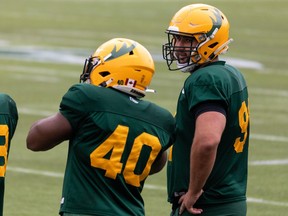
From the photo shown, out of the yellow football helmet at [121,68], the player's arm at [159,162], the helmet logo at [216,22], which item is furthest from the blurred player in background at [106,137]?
the helmet logo at [216,22]

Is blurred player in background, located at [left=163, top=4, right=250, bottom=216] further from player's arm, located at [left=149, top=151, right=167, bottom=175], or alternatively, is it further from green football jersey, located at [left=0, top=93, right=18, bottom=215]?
green football jersey, located at [left=0, top=93, right=18, bottom=215]

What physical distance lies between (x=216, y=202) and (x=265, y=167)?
621 cm

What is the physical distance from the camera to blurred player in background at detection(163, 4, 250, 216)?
20.0ft

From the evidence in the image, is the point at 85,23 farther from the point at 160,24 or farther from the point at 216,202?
the point at 216,202

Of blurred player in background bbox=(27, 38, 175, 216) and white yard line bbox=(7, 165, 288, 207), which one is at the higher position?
blurred player in background bbox=(27, 38, 175, 216)

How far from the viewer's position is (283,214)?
33.4 feet

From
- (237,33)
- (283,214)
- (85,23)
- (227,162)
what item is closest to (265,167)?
(283,214)

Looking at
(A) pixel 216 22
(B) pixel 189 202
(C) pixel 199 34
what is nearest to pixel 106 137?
(B) pixel 189 202

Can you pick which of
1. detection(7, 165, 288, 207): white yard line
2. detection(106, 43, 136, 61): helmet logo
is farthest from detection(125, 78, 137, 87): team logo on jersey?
detection(7, 165, 288, 207): white yard line

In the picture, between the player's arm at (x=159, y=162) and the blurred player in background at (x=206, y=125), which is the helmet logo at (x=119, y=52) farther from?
the player's arm at (x=159, y=162)

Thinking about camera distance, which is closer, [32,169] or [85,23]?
[32,169]

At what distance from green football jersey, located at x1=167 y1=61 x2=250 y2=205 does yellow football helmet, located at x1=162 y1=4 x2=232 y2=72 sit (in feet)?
0.32

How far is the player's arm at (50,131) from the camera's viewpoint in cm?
580

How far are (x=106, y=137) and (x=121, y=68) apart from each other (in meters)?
0.41
